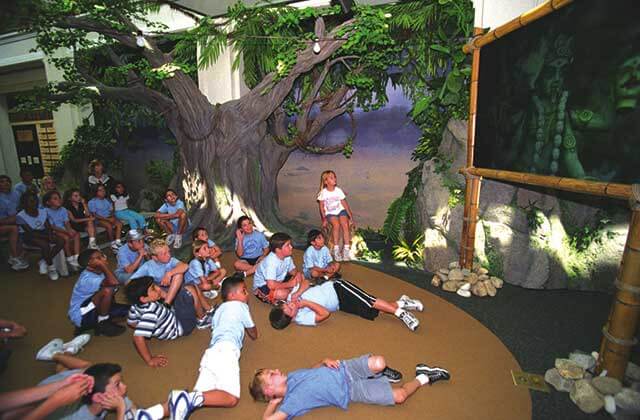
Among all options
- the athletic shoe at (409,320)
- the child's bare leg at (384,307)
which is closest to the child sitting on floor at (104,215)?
the child's bare leg at (384,307)

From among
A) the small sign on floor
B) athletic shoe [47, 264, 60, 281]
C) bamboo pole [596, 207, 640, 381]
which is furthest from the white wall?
athletic shoe [47, 264, 60, 281]

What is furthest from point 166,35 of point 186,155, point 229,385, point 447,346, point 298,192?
point 447,346

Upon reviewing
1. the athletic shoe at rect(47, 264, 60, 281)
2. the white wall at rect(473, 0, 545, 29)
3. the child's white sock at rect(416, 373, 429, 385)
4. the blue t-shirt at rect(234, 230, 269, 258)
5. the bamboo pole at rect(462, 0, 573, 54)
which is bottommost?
the child's white sock at rect(416, 373, 429, 385)

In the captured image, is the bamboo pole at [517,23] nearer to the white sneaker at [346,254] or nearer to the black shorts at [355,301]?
the black shorts at [355,301]

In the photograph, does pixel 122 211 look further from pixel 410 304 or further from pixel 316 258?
pixel 410 304

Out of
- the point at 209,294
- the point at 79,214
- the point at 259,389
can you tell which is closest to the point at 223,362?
the point at 259,389

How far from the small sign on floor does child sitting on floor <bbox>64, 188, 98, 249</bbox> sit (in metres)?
6.41

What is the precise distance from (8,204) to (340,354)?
20.3ft

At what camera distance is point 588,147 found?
9.96 ft

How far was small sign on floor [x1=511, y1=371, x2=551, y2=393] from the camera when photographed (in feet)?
9.68

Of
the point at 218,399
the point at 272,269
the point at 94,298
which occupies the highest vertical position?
the point at 272,269

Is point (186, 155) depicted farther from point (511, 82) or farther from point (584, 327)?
point (584, 327)

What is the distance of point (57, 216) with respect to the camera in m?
5.59

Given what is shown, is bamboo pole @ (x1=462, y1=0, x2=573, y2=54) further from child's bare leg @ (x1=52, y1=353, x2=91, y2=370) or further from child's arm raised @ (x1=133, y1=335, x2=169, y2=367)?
child's bare leg @ (x1=52, y1=353, x2=91, y2=370)
